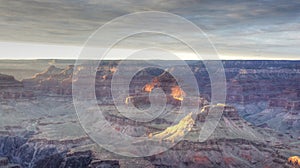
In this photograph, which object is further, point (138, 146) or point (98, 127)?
point (98, 127)

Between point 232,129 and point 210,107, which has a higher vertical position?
point 210,107

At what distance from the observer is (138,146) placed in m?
116

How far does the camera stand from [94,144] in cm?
12738

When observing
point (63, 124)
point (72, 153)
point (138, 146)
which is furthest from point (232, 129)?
point (63, 124)

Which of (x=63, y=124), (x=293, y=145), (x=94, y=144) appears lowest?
(x=293, y=145)

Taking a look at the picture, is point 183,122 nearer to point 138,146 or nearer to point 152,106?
point 138,146

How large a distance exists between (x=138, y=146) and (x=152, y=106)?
222 ft

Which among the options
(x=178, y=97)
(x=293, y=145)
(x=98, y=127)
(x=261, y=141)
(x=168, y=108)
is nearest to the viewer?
(x=261, y=141)

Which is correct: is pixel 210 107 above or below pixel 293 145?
above

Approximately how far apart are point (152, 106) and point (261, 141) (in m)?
59.3

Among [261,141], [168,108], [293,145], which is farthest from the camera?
[168,108]

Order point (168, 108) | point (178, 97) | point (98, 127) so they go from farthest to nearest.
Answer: point (178, 97), point (168, 108), point (98, 127)

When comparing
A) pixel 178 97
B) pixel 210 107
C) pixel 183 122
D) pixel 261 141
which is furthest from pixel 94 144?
pixel 178 97

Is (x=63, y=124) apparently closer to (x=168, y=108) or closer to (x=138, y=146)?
(x=168, y=108)
